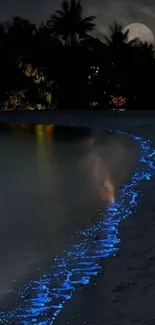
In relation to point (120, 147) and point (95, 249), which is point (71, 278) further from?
point (120, 147)

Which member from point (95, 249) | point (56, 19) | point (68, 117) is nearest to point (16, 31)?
point (56, 19)

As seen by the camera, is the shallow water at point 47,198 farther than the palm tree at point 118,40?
No

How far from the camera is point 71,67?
46188mm

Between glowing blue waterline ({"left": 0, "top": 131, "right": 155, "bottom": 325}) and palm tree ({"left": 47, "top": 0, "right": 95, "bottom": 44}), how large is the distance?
141ft

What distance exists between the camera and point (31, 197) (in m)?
9.04

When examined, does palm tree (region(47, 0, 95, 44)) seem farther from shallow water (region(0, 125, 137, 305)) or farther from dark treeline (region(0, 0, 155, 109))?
shallow water (region(0, 125, 137, 305))

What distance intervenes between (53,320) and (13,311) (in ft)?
1.32

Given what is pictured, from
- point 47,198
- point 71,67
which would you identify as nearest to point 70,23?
point 71,67

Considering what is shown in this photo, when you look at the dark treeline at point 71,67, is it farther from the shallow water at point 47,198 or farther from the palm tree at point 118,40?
the shallow water at point 47,198

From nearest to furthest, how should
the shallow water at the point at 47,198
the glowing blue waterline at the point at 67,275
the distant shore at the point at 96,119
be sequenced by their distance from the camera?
the glowing blue waterline at the point at 67,275, the shallow water at the point at 47,198, the distant shore at the point at 96,119

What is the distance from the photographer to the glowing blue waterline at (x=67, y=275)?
3.76m

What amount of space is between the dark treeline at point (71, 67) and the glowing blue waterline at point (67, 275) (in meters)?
37.7

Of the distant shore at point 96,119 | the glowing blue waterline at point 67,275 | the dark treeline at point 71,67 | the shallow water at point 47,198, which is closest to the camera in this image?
the glowing blue waterline at point 67,275

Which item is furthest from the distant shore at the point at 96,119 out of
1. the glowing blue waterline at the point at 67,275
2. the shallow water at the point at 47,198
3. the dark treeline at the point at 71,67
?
the glowing blue waterline at the point at 67,275
